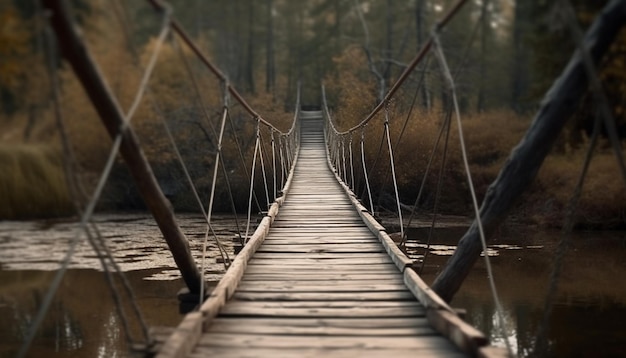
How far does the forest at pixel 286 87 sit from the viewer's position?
2.12 metres

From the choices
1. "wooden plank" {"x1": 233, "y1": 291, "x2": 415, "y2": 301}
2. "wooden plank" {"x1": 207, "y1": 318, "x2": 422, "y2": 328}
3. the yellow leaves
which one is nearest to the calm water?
"wooden plank" {"x1": 233, "y1": 291, "x2": 415, "y2": 301}

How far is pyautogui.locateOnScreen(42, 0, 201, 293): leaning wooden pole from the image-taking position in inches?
76.1

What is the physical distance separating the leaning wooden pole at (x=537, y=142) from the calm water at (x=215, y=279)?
10.4 ft

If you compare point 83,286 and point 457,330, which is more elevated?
point 457,330

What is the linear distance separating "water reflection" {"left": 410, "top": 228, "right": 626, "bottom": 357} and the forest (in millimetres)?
1743

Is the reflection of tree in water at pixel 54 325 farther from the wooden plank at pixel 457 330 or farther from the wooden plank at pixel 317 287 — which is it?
the wooden plank at pixel 457 330

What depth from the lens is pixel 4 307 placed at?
7.86 m

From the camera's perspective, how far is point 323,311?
270 cm

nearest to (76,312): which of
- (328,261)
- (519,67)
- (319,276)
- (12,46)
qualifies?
(328,261)

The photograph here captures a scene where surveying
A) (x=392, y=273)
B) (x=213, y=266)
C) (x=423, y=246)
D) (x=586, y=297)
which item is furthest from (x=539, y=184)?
(x=392, y=273)

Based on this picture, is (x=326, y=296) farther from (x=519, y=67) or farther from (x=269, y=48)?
(x=269, y=48)

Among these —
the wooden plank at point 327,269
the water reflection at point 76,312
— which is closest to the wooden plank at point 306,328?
the wooden plank at point 327,269

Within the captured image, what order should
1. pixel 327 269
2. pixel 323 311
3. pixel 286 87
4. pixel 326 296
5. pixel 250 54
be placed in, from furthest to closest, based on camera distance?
pixel 286 87 < pixel 250 54 < pixel 327 269 < pixel 326 296 < pixel 323 311

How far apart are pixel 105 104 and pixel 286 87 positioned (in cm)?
2600
